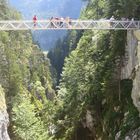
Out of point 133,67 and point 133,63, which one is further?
point 133,63

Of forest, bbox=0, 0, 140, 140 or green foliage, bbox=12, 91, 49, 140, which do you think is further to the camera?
green foliage, bbox=12, 91, 49, 140

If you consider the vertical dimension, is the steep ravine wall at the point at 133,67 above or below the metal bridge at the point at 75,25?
below

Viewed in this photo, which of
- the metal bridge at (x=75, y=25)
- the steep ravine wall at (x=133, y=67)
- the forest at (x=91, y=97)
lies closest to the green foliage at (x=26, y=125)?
the forest at (x=91, y=97)

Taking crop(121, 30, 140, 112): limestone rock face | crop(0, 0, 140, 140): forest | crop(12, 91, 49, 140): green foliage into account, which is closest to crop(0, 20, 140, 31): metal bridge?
crop(121, 30, 140, 112): limestone rock face

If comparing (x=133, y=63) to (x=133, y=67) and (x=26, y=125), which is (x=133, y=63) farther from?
(x=26, y=125)

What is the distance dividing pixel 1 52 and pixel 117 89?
2903cm

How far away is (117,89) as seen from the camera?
4444cm

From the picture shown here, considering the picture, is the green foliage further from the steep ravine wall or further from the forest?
the steep ravine wall

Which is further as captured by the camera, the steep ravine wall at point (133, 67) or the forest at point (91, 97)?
the forest at point (91, 97)

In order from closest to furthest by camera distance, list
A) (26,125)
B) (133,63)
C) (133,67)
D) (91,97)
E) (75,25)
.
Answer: (75,25) → (133,67) → (133,63) → (91,97) → (26,125)

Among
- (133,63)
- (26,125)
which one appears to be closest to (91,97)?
(133,63)

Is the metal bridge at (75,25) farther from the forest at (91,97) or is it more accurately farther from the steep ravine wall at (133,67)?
the forest at (91,97)

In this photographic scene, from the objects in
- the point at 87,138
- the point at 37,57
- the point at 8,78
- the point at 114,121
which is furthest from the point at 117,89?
the point at 37,57

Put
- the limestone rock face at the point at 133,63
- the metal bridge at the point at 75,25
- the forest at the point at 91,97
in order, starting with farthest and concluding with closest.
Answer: the forest at the point at 91,97, the metal bridge at the point at 75,25, the limestone rock face at the point at 133,63
